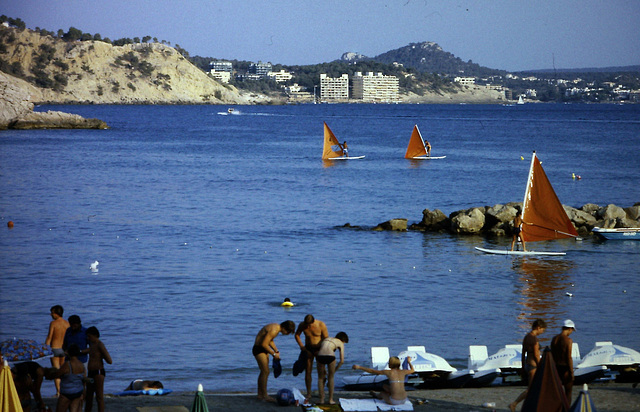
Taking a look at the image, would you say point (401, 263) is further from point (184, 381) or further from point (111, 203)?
point (111, 203)

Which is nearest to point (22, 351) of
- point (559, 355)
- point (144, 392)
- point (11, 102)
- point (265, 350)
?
point (144, 392)

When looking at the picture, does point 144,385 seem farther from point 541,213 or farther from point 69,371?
point 541,213

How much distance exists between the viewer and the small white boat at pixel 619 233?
32719 millimetres

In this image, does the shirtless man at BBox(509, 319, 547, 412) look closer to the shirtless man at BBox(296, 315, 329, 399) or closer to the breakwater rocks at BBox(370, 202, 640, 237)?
the shirtless man at BBox(296, 315, 329, 399)

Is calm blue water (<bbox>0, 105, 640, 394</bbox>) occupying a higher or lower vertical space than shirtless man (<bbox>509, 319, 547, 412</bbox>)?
lower

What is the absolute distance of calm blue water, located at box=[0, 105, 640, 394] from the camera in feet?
61.9

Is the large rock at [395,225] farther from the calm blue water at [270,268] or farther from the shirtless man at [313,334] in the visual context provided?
the shirtless man at [313,334]

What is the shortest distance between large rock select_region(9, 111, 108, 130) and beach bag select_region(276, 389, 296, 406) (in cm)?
10639

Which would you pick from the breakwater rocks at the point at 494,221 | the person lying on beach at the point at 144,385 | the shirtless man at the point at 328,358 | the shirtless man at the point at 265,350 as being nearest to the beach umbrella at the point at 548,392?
the shirtless man at the point at 328,358

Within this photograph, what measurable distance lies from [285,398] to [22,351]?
4.05 m

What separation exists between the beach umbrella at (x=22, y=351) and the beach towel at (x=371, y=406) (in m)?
4.66

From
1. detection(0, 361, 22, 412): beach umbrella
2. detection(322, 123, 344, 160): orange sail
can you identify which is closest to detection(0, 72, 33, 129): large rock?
detection(322, 123, 344, 160): orange sail

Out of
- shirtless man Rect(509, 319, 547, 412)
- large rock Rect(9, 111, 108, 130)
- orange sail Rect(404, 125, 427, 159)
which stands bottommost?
shirtless man Rect(509, 319, 547, 412)

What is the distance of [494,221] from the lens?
114ft
